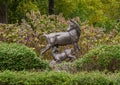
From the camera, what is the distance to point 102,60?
9898 mm

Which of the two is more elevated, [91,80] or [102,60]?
[91,80]

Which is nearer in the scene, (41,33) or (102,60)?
(102,60)

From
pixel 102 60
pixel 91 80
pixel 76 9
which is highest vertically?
pixel 91 80

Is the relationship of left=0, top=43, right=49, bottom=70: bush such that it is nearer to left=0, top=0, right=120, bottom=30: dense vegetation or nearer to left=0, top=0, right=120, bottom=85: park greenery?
left=0, top=0, right=120, bottom=85: park greenery

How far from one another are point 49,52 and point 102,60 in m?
3.91

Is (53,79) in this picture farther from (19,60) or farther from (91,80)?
(19,60)

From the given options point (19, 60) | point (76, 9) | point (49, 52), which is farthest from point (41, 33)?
point (76, 9)

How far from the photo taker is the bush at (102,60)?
9.85 metres

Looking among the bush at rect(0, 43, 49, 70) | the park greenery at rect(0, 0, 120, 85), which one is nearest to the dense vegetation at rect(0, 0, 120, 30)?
the park greenery at rect(0, 0, 120, 85)

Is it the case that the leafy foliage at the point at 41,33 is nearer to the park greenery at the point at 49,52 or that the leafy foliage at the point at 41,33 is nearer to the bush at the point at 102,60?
the park greenery at the point at 49,52

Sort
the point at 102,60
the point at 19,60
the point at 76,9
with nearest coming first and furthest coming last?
the point at 19,60 → the point at 102,60 → the point at 76,9

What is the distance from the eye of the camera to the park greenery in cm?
761

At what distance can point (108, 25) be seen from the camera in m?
31.3

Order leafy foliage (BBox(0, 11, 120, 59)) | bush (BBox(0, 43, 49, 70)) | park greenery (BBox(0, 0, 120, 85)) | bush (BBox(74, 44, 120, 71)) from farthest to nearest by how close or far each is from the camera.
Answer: leafy foliage (BBox(0, 11, 120, 59)), bush (BBox(74, 44, 120, 71)), bush (BBox(0, 43, 49, 70)), park greenery (BBox(0, 0, 120, 85))
